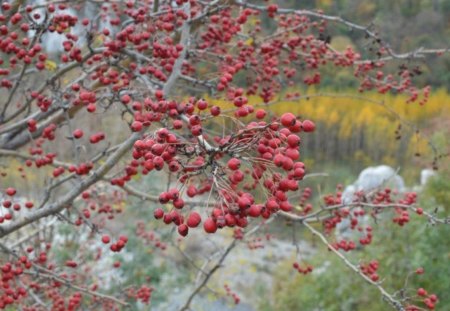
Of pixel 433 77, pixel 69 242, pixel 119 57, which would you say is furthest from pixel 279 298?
pixel 433 77

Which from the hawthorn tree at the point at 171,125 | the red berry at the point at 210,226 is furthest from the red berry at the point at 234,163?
the red berry at the point at 210,226

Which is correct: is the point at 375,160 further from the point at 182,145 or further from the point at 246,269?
the point at 182,145

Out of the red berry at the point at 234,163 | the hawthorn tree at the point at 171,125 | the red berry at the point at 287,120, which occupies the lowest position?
the hawthorn tree at the point at 171,125

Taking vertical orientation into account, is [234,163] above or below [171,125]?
above

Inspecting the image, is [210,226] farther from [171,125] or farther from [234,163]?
[171,125]

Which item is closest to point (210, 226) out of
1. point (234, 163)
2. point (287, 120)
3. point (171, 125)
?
point (234, 163)

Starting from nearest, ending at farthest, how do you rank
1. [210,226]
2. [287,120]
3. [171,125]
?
[210,226] < [287,120] < [171,125]

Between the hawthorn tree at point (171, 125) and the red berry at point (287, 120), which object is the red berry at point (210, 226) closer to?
Result: the hawthorn tree at point (171, 125)

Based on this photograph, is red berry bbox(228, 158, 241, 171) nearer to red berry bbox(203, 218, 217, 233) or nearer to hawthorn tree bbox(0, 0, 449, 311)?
hawthorn tree bbox(0, 0, 449, 311)

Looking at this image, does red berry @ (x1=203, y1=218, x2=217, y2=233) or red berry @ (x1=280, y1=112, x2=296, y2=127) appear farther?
red berry @ (x1=280, y1=112, x2=296, y2=127)

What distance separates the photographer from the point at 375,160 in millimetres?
22656

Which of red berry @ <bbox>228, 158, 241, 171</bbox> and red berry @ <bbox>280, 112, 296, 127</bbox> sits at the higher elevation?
red berry @ <bbox>280, 112, 296, 127</bbox>

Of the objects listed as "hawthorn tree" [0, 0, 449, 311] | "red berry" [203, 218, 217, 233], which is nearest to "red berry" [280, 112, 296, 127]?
"hawthorn tree" [0, 0, 449, 311]

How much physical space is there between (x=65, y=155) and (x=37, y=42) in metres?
7.45
